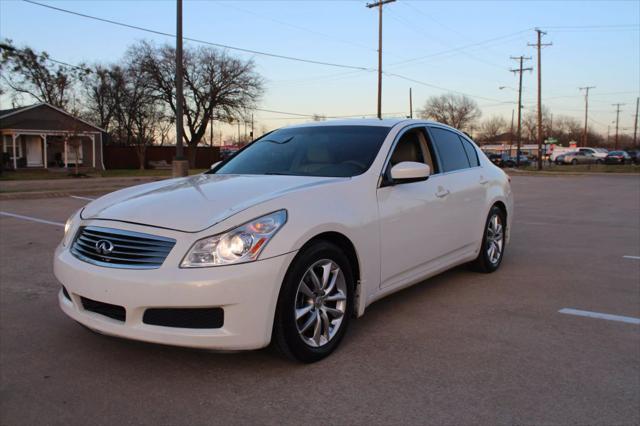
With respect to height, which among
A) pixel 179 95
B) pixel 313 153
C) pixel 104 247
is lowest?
pixel 104 247

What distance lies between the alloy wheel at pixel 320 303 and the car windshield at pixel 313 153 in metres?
0.92

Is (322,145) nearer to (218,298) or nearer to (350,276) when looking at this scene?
(350,276)

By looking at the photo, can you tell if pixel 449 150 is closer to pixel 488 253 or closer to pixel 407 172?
pixel 488 253

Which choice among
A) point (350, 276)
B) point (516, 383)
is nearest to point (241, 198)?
point (350, 276)

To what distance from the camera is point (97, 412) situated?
9.47 ft

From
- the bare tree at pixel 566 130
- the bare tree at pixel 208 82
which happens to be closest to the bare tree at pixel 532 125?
the bare tree at pixel 566 130

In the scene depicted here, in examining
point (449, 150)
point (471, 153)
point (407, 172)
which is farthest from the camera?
point (471, 153)

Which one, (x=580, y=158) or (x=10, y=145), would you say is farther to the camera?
(x=580, y=158)

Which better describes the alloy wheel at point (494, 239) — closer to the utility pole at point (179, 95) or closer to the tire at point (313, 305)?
the tire at point (313, 305)

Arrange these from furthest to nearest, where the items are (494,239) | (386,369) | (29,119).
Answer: (29,119) < (494,239) < (386,369)

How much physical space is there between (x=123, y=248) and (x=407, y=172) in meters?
2.12

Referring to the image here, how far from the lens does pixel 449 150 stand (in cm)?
549

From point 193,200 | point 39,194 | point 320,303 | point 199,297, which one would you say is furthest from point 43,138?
point 199,297

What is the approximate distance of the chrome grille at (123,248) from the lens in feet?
10.2
